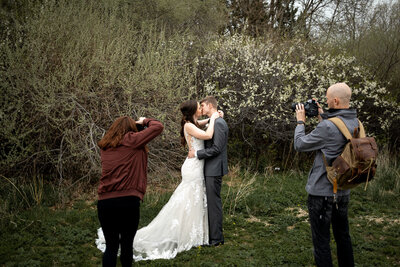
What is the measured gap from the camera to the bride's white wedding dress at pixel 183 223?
405 centimetres

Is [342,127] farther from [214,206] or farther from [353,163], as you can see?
[214,206]

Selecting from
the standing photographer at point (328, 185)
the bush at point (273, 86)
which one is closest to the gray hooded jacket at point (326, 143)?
the standing photographer at point (328, 185)

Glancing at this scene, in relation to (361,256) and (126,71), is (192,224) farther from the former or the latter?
(126,71)

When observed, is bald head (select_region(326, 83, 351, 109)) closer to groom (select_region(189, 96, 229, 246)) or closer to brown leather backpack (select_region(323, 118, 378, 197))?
brown leather backpack (select_region(323, 118, 378, 197))

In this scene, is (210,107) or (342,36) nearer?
(210,107)

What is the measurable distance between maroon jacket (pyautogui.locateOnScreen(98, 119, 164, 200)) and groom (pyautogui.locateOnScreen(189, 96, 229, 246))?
1342mm

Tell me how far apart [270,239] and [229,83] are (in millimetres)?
5462

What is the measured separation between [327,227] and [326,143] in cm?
74

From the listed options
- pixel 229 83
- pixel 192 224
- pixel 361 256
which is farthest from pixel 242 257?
pixel 229 83

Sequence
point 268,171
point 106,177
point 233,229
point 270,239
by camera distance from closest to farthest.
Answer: point 106,177 → point 270,239 → point 233,229 → point 268,171

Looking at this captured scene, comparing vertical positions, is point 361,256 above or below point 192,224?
below

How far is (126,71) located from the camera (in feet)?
21.5

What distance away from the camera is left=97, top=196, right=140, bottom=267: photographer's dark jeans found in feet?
9.18

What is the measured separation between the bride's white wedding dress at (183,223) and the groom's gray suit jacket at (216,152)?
0.10 metres
